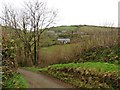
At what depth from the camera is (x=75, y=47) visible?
26484 mm

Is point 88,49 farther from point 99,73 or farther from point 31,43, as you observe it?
point 31,43

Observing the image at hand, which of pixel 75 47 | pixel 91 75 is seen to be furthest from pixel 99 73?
pixel 75 47

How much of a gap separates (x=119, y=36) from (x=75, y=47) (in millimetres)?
5994

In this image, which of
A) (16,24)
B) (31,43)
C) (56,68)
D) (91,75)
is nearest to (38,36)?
(31,43)

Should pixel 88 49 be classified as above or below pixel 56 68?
above

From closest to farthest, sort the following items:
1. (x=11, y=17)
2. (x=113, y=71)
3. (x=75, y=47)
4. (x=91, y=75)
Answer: (x=113, y=71) < (x=91, y=75) < (x=75, y=47) < (x=11, y=17)

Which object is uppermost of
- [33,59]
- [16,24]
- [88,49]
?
[16,24]

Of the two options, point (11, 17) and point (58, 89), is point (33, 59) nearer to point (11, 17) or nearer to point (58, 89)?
point (11, 17)

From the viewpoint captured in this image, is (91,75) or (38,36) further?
(38,36)

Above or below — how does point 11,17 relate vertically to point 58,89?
above

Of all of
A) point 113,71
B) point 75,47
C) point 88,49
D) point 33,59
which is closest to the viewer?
point 113,71

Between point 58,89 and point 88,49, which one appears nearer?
point 58,89

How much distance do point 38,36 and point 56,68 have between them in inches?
646

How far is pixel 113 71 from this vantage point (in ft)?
47.7
